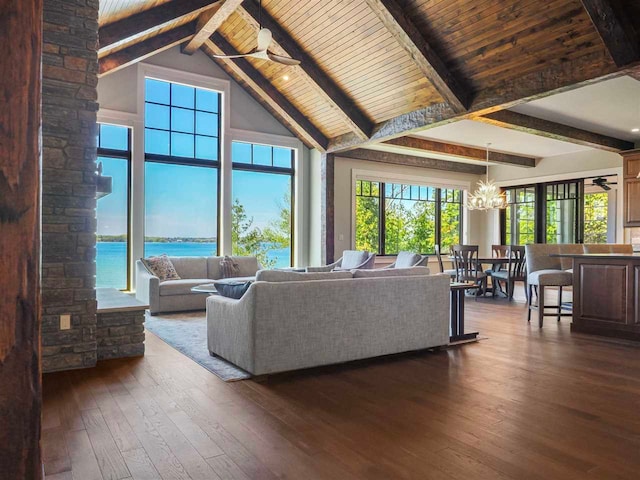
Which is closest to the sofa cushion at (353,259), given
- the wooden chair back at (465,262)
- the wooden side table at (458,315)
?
the wooden chair back at (465,262)

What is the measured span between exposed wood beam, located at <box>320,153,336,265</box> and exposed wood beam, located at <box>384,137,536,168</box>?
1180mm

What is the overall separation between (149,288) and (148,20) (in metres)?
3.58

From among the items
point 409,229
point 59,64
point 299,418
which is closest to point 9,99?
point 299,418

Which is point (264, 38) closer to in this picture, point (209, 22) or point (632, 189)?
point (209, 22)

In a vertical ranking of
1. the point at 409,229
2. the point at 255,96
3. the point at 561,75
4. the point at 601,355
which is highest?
the point at 255,96

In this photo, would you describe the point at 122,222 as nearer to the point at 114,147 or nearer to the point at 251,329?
the point at 114,147

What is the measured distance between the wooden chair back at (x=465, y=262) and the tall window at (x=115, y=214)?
17.9 ft

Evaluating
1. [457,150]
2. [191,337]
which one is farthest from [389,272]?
[457,150]

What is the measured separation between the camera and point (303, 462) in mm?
2047

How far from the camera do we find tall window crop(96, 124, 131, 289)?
23.7 feet

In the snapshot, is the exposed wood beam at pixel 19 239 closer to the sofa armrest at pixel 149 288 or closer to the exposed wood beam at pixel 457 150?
the sofa armrest at pixel 149 288

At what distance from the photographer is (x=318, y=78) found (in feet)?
23.7

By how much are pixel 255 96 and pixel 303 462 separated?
24.6 feet

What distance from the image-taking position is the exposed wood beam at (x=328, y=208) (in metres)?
8.60
